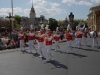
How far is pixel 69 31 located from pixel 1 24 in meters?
56.9

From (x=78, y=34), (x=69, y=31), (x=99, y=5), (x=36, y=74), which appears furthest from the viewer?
(x=99, y=5)

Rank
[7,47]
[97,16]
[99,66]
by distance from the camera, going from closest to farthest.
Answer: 1. [99,66]
2. [7,47]
3. [97,16]

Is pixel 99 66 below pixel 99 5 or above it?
below

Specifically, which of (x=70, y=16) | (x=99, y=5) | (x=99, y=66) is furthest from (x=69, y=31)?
(x=99, y=5)

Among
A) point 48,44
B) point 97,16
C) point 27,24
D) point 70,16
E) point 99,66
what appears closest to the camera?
point 99,66

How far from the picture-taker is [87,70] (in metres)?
10.1

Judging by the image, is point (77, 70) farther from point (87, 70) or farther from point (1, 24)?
point (1, 24)

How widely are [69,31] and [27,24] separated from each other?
4257 inches

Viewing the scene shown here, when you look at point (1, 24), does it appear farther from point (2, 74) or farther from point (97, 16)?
point (2, 74)

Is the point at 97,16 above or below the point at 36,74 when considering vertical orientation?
above

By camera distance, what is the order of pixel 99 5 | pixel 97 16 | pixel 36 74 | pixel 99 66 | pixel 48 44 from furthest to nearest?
1. pixel 97 16
2. pixel 99 5
3. pixel 48 44
4. pixel 99 66
5. pixel 36 74

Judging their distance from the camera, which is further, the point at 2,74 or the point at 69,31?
the point at 69,31

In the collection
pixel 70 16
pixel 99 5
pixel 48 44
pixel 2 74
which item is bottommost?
pixel 2 74

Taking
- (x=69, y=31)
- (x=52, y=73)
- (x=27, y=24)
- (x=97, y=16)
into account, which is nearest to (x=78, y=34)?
(x=69, y=31)
